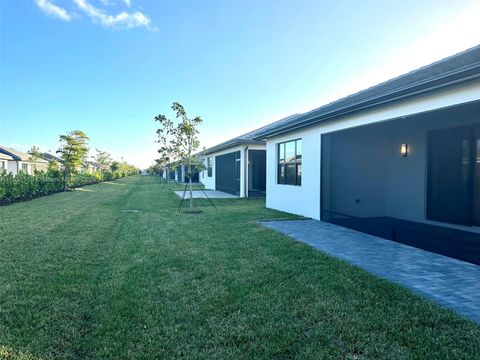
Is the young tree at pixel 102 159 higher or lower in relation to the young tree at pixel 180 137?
higher

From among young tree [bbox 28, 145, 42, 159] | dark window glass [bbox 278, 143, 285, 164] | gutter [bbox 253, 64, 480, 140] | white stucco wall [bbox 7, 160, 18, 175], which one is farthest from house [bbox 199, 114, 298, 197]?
white stucco wall [bbox 7, 160, 18, 175]

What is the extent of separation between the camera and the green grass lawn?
2.65m

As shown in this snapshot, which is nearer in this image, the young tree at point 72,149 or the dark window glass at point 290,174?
the dark window glass at point 290,174

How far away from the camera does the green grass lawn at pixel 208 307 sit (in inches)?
104

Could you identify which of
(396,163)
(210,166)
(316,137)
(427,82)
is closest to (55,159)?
(210,166)

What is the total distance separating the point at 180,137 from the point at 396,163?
7348 millimetres

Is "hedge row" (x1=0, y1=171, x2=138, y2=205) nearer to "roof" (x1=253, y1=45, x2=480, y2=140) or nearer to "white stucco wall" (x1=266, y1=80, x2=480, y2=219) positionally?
"white stucco wall" (x1=266, y1=80, x2=480, y2=219)

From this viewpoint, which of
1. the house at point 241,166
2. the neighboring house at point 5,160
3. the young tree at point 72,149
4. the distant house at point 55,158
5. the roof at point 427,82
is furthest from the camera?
the neighboring house at point 5,160

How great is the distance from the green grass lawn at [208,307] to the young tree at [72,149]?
21.4m

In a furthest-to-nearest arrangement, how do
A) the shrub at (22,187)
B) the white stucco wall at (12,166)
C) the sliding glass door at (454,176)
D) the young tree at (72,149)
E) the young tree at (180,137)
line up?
1. the white stucco wall at (12,166)
2. the young tree at (72,149)
3. the shrub at (22,187)
4. the young tree at (180,137)
5. the sliding glass door at (454,176)

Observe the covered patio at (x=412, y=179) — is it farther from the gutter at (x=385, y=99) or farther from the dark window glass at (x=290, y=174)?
the dark window glass at (x=290, y=174)

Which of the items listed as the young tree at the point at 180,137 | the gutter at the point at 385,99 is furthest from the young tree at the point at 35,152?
the gutter at the point at 385,99

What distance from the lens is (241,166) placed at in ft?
56.7

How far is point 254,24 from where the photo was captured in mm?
13383
